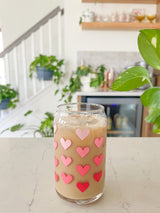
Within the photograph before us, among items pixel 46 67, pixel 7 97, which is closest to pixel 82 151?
pixel 46 67

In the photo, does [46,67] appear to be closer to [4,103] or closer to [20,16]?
[4,103]

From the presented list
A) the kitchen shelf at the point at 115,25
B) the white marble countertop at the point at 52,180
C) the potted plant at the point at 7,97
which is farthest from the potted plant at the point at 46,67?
the white marble countertop at the point at 52,180

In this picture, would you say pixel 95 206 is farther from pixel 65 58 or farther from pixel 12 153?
pixel 65 58

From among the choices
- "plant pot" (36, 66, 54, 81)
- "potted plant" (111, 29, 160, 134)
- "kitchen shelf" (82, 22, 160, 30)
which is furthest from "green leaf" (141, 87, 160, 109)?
"plant pot" (36, 66, 54, 81)

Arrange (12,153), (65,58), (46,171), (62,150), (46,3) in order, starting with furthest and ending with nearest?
(46,3) → (65,58) → (12,153) → (46,171) → (62,150)

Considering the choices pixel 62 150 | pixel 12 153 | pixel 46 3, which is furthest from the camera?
pixel 46 3

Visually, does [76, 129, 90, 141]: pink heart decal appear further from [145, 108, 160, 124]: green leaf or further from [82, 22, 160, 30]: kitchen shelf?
[82, 22, 160, 30]: kitchen shelf

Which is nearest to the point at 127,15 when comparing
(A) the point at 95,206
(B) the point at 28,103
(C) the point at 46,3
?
(B) the point at 28,103
